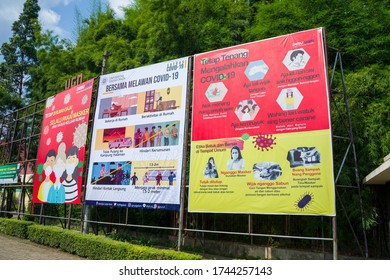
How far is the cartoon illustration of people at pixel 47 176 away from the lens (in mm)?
11875

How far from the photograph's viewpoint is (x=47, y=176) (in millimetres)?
12016

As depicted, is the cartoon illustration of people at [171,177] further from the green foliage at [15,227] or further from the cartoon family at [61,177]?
the green foliage at [15,227]

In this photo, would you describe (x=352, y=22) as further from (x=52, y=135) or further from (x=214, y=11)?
(x=52, y=135)

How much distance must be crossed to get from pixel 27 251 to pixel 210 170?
5.38 meters

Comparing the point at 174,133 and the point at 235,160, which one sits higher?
the point at 174,133

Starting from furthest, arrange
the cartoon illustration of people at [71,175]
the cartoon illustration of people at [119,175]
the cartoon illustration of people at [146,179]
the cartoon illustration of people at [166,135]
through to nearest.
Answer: the cartoon illustration of people at [71,175] < the cartoon illustration of people at [119,175] < the cartoon illustration of people at [146,179] < the cartoon illustration of people at [166,135]

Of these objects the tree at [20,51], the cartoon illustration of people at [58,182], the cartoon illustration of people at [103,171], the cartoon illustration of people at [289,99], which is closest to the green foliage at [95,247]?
the cartoon illustration of people at [58,182]

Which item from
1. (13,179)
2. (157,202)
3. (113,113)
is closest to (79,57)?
(13,179)

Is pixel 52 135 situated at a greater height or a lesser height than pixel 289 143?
greater

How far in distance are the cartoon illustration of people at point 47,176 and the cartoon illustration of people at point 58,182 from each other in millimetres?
200

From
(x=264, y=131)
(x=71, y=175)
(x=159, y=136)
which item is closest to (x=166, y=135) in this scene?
(x=159, y=136)

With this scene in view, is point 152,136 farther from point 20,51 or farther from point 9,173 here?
point 20,51

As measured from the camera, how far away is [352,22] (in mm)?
9602

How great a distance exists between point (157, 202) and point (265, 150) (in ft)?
9.70
